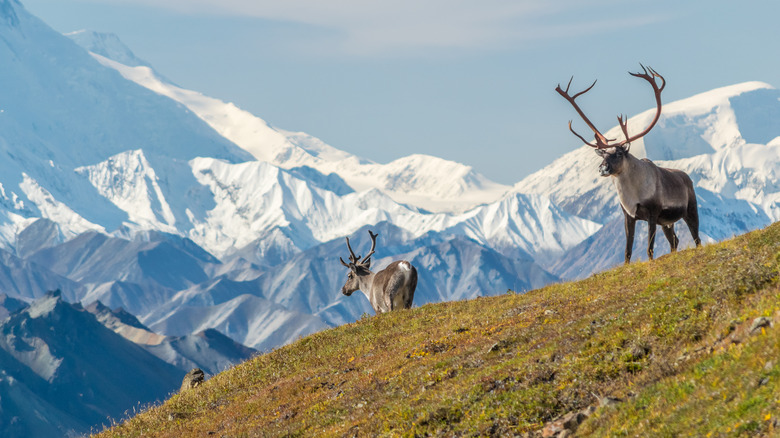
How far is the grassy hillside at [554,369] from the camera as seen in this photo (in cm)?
1412

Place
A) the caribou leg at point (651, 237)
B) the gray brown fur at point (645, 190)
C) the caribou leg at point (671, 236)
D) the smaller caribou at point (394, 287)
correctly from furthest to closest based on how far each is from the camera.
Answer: the smaller caribou at point (394, 287) → the caribou leg at point (671, 236) → the gray brown fur at point (645, 190) → the caribou leg at point (651, 237)

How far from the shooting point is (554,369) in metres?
17.8

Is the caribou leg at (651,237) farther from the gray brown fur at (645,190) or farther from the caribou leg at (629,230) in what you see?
the caribou leg at (629,230)

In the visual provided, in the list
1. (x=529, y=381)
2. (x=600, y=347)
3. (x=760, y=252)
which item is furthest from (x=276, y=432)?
(x=760, y=252)

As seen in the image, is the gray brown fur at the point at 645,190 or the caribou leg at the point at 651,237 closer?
the caribou leg at the point at 651,237

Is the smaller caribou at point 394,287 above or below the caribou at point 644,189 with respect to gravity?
below

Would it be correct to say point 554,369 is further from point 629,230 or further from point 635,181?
point 629,230

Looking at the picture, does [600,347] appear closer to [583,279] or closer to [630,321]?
[630,321]

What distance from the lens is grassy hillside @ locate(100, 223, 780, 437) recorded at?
14117 mm

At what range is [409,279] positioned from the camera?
3719 centimetres

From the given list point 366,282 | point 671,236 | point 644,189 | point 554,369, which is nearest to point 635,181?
point 644,189

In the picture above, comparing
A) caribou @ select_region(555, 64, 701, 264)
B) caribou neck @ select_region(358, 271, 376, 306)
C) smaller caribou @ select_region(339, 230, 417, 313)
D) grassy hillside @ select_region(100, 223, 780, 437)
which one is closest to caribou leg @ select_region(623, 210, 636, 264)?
caribou @ select_region(555, 64, 701, 264)

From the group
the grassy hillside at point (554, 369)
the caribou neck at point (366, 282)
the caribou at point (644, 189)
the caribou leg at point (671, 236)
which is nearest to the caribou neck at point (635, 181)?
the caribou at point (644, 189)

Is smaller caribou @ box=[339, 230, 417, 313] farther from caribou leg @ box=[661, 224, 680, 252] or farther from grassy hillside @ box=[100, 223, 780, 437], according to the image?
caribou leg @ box=[661, 224, 680, 252]
